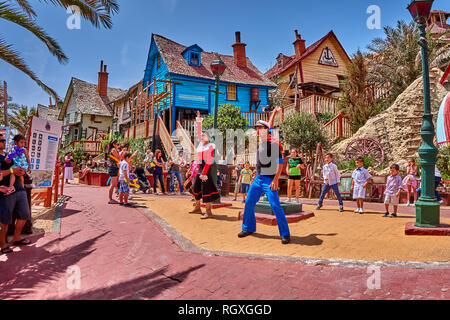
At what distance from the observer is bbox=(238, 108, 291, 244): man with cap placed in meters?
4.62

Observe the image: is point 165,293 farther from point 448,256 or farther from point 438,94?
point 438,94

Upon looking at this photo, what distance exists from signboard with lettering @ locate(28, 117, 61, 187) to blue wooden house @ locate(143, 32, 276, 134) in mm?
14241

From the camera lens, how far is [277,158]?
473 cm

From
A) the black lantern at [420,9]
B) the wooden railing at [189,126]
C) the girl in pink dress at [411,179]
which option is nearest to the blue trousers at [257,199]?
the black lantern at [420,9]

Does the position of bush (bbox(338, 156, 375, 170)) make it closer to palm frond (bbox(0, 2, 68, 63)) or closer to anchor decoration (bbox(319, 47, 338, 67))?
palm frond (bbox(0, 2, 68, 63))

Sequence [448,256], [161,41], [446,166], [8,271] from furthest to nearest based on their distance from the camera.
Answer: [161,41] < [446,166] < [448,256] < [8,271]

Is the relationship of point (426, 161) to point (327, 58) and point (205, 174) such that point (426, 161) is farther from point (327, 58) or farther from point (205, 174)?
point (327, 58)

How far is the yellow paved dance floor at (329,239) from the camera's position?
3.91 meters

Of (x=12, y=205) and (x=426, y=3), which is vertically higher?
(x=426, y=3)

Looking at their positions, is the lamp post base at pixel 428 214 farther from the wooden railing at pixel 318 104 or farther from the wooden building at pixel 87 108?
the wooden building at pixel 87 108

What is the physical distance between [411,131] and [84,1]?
13.9 meters

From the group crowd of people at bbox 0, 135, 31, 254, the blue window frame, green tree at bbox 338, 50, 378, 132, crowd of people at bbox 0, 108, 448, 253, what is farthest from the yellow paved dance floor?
the blue window frame

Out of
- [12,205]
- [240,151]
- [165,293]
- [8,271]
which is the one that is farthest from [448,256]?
[240,151]

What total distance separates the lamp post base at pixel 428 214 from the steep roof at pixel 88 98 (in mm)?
34785
